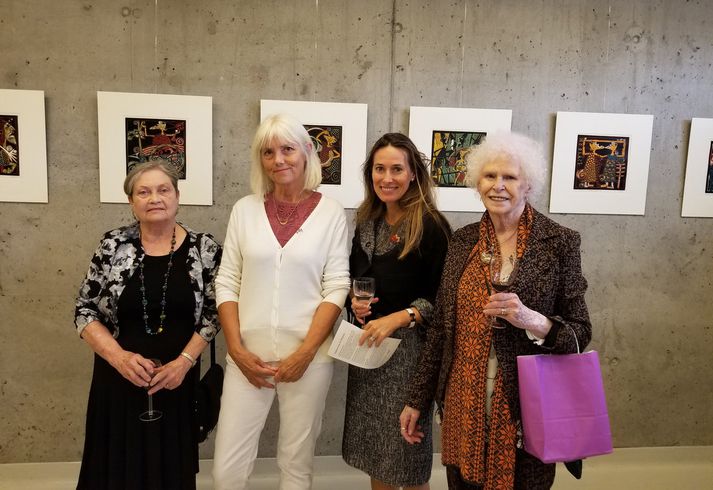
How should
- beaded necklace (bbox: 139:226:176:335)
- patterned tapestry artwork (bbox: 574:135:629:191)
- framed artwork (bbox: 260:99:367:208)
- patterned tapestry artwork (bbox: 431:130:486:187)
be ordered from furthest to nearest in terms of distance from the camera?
patterned tapestry artwork (bbox: 574:135:629:191), patterned tapestry artwork (bbox: 431:130:486:187), framed artwork (bbox: 260:99:367:208), beaded necklace (bbox: 139:226:176:335)

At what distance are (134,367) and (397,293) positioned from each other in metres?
1.11

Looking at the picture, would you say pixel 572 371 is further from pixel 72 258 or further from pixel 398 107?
pixel 72 258

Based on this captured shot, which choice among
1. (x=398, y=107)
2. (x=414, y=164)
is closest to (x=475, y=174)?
(x=414, y=164)

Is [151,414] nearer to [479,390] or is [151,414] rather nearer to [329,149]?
[479,390]

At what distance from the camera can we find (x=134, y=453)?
2086 millimetres

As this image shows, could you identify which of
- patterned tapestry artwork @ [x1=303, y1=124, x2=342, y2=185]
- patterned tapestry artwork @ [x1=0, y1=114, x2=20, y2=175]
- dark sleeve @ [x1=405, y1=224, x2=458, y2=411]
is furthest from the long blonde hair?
patterned tapestry artwork @ [x1=0, y1=114, x2=20, y2=175]

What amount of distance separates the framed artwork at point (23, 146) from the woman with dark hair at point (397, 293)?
208 centimetres

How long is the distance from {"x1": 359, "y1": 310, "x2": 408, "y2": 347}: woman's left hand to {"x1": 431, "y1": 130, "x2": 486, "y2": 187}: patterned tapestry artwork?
54.7 inches

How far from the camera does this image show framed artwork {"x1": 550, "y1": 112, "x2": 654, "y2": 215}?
320 cm

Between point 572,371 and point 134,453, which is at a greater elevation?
point 572,371

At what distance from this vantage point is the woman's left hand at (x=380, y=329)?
77.6 inches

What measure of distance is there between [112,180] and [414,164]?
1913 millimetres

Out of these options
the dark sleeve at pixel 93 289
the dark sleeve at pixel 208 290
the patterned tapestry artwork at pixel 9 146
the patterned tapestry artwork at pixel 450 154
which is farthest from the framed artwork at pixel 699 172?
the patterned tapestry artwork at pixel 9 146

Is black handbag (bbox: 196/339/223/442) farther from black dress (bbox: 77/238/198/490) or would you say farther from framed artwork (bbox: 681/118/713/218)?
framed artwork (bbox: 681/118/713/218)
